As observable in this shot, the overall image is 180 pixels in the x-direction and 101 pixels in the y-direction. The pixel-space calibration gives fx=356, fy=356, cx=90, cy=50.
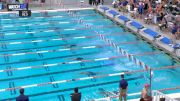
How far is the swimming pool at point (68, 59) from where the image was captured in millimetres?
14125

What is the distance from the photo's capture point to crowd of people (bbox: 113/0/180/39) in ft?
67.6

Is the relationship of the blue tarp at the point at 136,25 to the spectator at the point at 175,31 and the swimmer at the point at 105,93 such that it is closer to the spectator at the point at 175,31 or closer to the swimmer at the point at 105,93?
the spectator at the point at 175,31

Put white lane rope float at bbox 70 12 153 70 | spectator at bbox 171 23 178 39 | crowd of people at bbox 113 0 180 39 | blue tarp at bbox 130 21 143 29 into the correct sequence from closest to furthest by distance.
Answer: white lane rope float at bbox 70 12 153 70
spectator at bbox 171 23 178 39
crowd of people at bbox 113 0 180 39
blue tarp at bbox 130 21 143 29

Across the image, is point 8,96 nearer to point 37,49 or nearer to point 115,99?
point 115,99

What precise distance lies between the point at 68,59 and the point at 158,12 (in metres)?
7.79

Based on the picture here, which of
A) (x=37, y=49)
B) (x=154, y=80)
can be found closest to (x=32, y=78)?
(x=37, y=49)

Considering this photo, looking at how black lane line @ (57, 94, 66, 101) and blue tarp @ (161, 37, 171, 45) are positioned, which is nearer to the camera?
black lane line @ (57, 94, 66, 101)

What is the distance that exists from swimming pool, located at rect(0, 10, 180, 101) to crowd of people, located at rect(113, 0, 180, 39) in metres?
1.80

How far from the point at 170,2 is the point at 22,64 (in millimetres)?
11875

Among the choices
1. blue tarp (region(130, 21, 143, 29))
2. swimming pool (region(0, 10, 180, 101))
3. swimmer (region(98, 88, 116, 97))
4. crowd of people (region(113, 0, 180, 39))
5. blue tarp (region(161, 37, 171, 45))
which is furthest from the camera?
blue tarp (region(130, 21, 143, 29))

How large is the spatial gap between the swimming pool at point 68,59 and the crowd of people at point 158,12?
1802 mm

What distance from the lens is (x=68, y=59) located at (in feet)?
55.8

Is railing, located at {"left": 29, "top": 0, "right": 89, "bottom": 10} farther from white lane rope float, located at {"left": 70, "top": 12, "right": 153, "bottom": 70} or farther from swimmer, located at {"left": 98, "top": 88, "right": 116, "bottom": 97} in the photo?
swimmer, located at {"left": 98, "top": 88, "right": 116, "bottom": 97}

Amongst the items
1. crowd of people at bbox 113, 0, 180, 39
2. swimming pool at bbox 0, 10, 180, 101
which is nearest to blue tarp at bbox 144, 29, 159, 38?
swimming pool at bbox 0, 10, 180, 101
